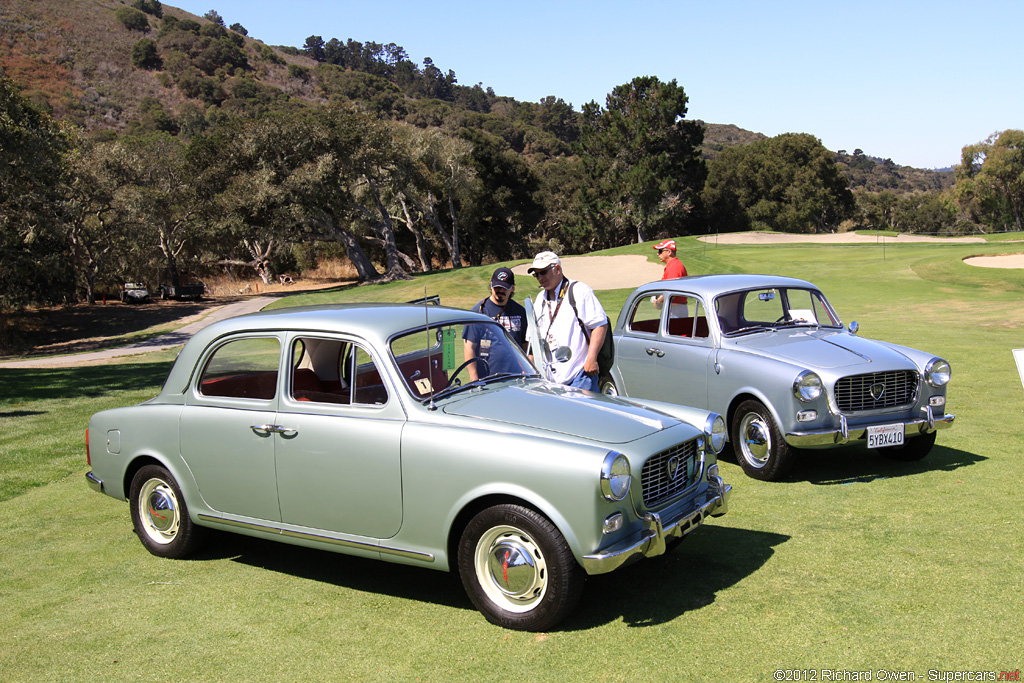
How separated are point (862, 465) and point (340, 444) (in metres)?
5.06

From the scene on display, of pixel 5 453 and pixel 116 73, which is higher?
pixel 116 73

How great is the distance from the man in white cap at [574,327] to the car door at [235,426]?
2.27 metres

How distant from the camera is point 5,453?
891 centimetres

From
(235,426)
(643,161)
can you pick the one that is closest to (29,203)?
(235,426)

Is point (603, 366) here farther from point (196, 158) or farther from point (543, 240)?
point (543, 240)

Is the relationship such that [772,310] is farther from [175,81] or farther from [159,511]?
[175,81]

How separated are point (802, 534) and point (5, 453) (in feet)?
27.8

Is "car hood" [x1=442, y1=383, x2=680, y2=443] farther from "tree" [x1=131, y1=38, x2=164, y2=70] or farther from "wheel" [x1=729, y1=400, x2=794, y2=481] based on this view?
"tree" [x1=131, y1=38, x2=164, y2=70]

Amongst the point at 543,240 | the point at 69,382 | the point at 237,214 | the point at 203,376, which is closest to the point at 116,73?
the point at 543,240

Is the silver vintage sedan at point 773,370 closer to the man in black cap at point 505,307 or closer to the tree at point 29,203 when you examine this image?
the man in black cap at point 505,307

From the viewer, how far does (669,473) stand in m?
4.37

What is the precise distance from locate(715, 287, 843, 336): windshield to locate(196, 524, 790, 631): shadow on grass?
2.73m

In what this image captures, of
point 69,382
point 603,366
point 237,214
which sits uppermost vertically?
point 237,214

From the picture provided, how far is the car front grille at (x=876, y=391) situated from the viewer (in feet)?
21.9
